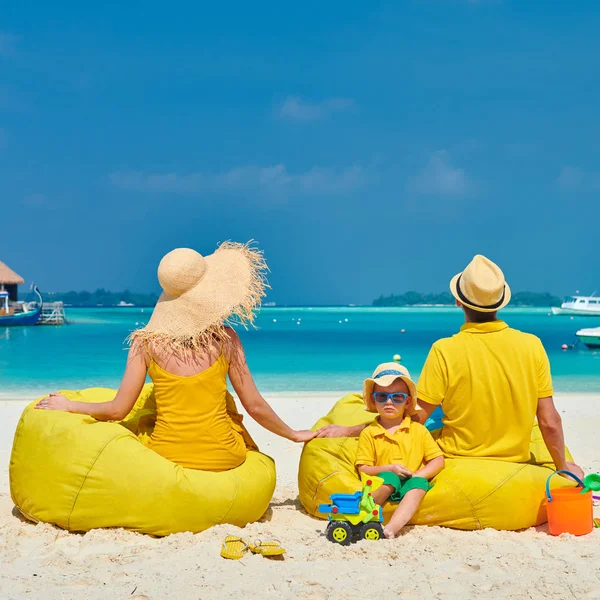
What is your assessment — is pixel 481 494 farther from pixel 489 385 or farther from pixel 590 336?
pixel 590 336

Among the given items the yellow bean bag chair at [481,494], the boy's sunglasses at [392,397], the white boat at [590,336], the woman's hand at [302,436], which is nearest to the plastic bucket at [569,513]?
the yellow bean bag chair at [481,494]

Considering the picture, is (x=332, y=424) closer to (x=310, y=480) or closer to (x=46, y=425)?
(x=310, y=480)

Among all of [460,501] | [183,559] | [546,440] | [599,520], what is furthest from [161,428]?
[599,520]

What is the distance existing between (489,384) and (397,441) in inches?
24.3

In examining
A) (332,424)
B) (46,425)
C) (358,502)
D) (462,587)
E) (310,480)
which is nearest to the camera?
(462,587)

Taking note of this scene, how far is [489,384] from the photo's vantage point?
4.04 meters

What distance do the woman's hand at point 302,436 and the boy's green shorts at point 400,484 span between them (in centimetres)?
62

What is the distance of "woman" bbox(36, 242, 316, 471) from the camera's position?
3979 mm

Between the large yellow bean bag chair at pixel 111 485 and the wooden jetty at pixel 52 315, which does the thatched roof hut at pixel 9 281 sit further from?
the large yellow bean bag chair at pixel 111 485

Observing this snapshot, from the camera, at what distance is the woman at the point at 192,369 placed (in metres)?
3.98

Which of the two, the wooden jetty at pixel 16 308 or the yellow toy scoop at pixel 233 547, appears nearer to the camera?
the yellow toy scoop at pixel 233 547

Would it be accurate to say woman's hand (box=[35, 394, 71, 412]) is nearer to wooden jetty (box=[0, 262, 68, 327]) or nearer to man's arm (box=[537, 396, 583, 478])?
man's arm (box=[537, 396, 583, 478])

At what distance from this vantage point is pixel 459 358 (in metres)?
4.07

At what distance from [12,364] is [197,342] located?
19.7 m
